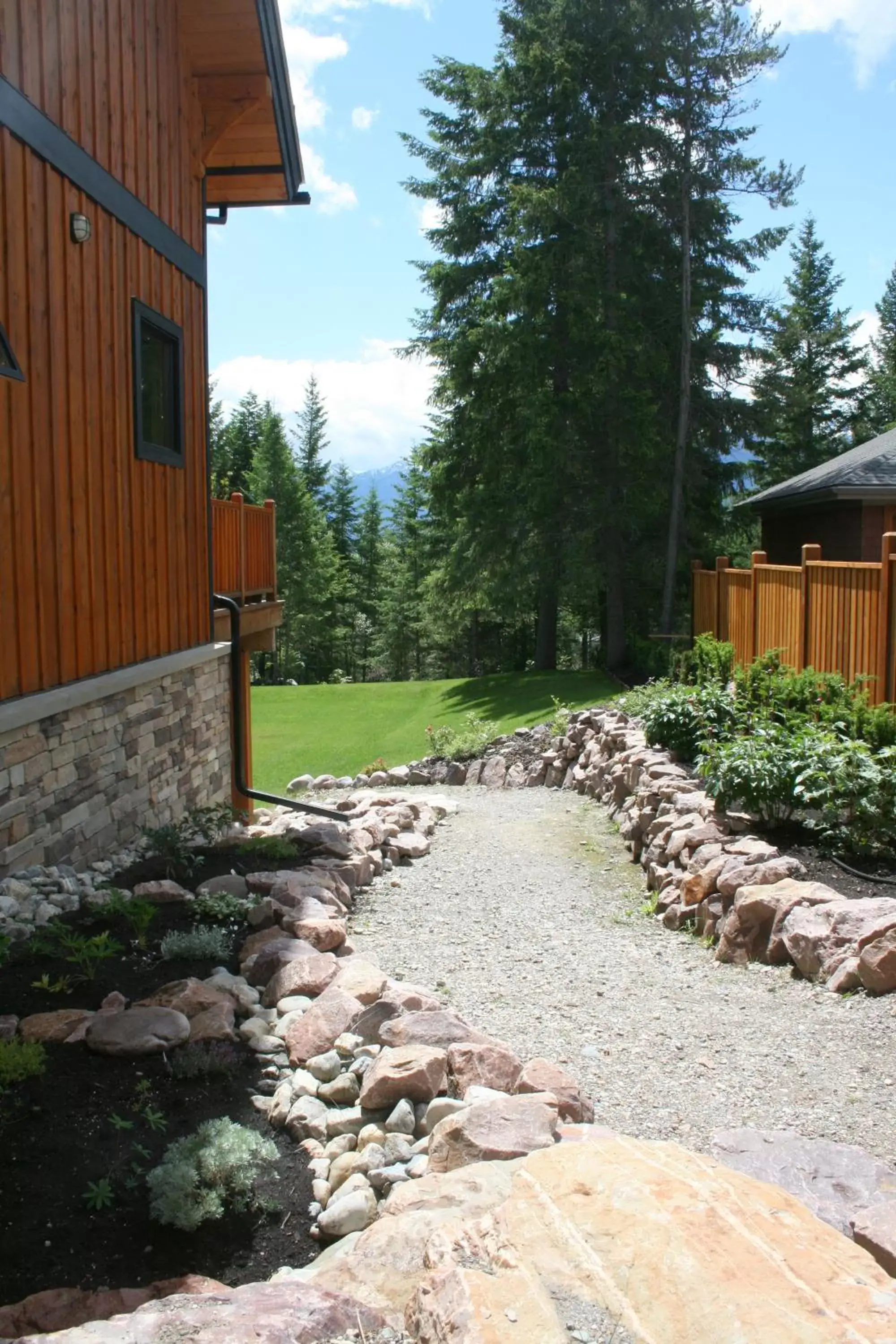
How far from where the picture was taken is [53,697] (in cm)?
588

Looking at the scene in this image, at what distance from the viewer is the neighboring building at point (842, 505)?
15.1 meters

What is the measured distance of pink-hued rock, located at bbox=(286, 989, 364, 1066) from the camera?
4230 millimetres

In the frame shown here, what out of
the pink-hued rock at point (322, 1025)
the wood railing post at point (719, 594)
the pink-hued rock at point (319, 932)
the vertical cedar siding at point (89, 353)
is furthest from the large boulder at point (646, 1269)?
the wood railing post at point (719, 594)

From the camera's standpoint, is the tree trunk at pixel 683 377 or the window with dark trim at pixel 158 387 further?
the tree trunk at pixel 683 377

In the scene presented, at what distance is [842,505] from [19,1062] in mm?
15343

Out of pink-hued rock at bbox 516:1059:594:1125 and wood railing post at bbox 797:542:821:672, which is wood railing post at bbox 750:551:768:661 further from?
pink-hued rock at bbox 516:1059:594:1125

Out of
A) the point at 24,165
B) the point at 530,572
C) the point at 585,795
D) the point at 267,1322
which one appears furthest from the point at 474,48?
the point at 267,1322

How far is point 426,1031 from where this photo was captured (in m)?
4.23

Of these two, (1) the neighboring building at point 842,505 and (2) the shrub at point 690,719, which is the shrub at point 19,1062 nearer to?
(2) the shrub at point 690,719

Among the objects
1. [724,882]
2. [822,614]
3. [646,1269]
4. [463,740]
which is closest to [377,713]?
[463,740]

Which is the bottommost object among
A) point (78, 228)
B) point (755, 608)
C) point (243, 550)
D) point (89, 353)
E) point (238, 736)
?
point (238, 736)

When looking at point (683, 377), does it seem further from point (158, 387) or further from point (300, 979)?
point (300, 979)

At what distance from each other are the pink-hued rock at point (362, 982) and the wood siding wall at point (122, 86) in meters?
4.92

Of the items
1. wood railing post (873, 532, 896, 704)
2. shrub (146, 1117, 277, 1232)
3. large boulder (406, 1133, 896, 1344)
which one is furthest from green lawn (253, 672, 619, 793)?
large boulder (406, 1133, 896, 1344)
